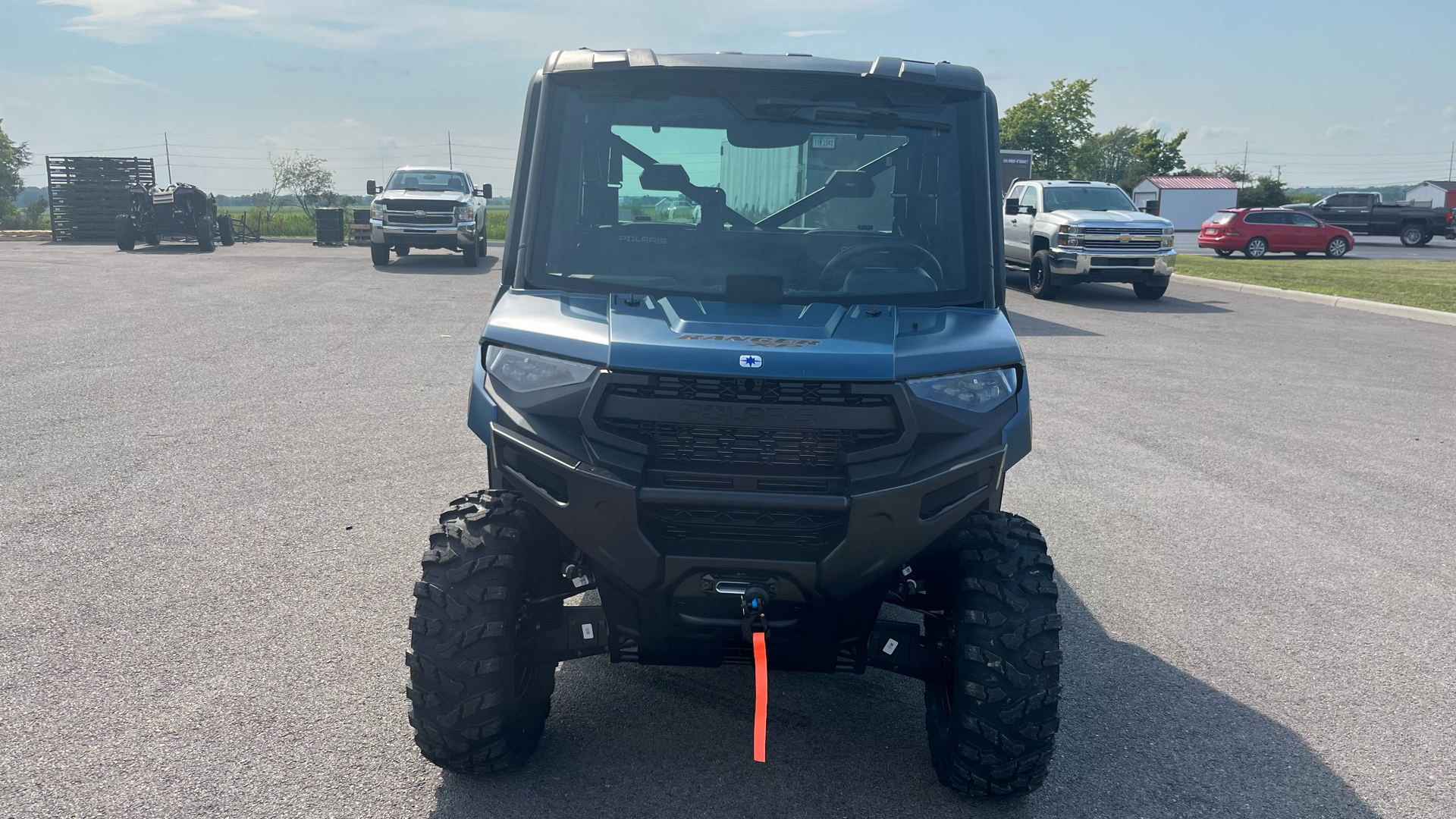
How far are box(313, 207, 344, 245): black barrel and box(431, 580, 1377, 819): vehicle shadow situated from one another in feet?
104

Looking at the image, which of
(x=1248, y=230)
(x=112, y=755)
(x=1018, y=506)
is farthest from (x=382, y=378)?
(x=1248, y=230)

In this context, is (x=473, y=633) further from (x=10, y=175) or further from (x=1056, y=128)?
(x=10, y=175)

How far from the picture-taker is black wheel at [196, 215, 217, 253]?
Answer: 93.7 feet

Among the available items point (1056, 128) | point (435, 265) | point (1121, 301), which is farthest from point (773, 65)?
point (1056, 128)

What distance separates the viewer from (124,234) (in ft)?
92.0

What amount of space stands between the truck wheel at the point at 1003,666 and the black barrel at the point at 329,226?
32.7m

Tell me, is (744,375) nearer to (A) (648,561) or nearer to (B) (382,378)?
(A) (648,561)

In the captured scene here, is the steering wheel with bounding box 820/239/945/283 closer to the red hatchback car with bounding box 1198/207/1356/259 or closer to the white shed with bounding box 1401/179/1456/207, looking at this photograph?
the red hatchback car with bounding box 1198/207/1356/259

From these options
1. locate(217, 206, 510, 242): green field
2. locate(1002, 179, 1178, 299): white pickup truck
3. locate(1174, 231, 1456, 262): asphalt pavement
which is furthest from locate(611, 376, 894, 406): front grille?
locate(217, 206, 510, 242): green field

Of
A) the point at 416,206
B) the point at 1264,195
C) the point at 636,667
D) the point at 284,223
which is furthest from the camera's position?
the point at 1264,195

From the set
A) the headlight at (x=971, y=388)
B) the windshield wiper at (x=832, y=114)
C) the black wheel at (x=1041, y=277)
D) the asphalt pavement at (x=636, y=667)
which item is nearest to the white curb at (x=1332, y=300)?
the black wheel at (x=1041, y=277)

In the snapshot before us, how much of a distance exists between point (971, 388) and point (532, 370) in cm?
131

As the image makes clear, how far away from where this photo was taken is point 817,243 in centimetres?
367

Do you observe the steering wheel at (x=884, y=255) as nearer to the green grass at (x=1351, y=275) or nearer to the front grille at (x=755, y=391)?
the front grille at (x=755, y=391)
